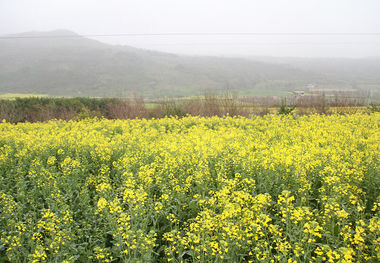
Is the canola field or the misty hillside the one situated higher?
the misty hillside

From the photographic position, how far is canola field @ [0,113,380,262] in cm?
295

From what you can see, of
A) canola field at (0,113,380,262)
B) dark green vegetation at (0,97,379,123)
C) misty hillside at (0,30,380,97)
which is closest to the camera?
canola field at (0,113,380,262)

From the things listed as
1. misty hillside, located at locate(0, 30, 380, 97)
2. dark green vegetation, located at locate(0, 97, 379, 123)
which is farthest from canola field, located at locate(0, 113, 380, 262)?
misty hillside, located at locate(0, 30, 380, 97)

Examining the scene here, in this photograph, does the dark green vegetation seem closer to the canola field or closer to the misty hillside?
the canola field

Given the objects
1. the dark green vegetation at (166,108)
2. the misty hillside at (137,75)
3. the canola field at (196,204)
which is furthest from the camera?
the misty hillside at (137,75)

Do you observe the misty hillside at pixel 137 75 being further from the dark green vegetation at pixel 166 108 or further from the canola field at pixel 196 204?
the canola field at pixel 196 204

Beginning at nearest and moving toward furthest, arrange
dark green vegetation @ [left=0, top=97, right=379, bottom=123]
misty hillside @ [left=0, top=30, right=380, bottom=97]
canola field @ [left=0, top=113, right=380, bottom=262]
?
canola field @ [left=0, top=113, right=380, bottom=262] → dark green vegetation @ [left=0, top=97, right=379, bottom=123] → misty hillside @ [left=0, top=30, right=380, bottom=97]

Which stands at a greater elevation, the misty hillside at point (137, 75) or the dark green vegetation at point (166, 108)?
the misty hillside at point (137, 75)

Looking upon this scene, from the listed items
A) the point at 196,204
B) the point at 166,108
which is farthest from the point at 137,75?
the point at 196,204

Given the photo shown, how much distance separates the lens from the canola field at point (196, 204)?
9.68ft

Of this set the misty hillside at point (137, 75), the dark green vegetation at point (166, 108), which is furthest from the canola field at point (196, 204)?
the misty hillside at point (137, 75)

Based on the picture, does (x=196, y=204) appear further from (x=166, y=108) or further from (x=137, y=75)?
(x=137, y=75)

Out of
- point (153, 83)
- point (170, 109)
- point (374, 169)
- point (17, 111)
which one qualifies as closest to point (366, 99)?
point (170, 109)

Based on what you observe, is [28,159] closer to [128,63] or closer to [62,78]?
[62,78]
